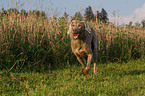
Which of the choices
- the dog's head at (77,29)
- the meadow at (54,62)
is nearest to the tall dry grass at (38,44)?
the meadow at (54,62)

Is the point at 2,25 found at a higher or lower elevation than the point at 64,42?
higher

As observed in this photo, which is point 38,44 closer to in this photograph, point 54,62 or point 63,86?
point 54,62

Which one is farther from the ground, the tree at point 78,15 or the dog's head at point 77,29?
the tree at point 78,15

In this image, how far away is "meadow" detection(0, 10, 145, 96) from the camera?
3.74 metres

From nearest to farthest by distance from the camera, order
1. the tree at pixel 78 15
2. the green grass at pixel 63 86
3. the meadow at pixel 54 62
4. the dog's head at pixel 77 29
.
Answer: the green grass at pixel 63 86
the meadow at pixel 54 62
the dog's head at pixel 77 29
the tree at pixel 78 15

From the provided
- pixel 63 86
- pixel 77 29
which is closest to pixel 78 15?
pixel 77 29

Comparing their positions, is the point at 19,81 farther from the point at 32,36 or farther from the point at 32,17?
the point at 32,17

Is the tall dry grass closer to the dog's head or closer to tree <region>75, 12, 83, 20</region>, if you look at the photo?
tree <region>75, 12, 83, 20</region>

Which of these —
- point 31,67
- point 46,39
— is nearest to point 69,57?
point 46,39

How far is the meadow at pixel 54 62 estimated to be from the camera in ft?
12.3

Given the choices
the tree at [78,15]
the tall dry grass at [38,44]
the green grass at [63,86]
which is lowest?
the green grass at [63,86]

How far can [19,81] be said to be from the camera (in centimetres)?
426

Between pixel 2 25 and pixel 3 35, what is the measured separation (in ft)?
1.71

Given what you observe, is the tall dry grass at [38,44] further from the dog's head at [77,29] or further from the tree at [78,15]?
the dog's head at [77,29]
